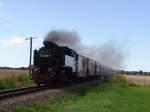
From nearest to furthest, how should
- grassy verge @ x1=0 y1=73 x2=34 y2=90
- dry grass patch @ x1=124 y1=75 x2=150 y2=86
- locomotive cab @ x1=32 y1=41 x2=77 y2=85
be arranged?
locomotive cab @ x1=32 y1=41 x2=77 y2=85
grassy verge @ x1=0 y1=73 x2=34 y2=90
dry grass patch @ x1=124 y1=75 x2=150 y2=86

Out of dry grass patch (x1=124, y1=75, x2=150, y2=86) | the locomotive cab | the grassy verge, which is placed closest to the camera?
the locomotive cab

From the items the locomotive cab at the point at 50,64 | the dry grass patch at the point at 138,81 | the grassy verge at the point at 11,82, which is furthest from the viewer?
the dry grass patch at the point at 138,81

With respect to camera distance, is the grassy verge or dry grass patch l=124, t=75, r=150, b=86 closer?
the grassy verge

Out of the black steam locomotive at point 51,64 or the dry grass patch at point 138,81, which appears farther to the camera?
the dry grass patch at point 138,81

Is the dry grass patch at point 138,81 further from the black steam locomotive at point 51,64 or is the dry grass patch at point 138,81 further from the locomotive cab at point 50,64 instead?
the locomotive cab at point 50,64

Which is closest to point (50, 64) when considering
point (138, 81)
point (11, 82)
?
point (11, 82)

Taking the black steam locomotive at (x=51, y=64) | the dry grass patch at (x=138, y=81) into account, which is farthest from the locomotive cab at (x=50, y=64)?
the dry grass patch at (x=138, y=81)

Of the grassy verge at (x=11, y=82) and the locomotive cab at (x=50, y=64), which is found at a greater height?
the locomotive cab at (x=50, y=64)

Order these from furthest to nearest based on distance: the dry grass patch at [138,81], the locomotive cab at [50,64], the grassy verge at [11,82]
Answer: the dry grass patch at [138,81] < the grassy verge at [11,82] < the locomotive cab at [50,64]

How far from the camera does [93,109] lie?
19.7 meters

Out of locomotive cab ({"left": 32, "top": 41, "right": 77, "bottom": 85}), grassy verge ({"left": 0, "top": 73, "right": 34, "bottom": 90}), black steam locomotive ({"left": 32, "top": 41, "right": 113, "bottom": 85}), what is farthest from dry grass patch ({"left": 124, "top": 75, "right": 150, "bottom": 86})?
locomotive cab ({"left": 32, "top": 41, "right": 77, "bottom": 85})

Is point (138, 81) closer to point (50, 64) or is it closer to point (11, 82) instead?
point (11, 82)

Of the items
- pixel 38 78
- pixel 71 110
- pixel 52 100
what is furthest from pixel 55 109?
pixel 38 78

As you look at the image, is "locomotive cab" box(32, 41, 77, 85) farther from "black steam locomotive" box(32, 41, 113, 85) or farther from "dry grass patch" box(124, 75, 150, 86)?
"dry grass patch" box(124, 75, 150, 86)
